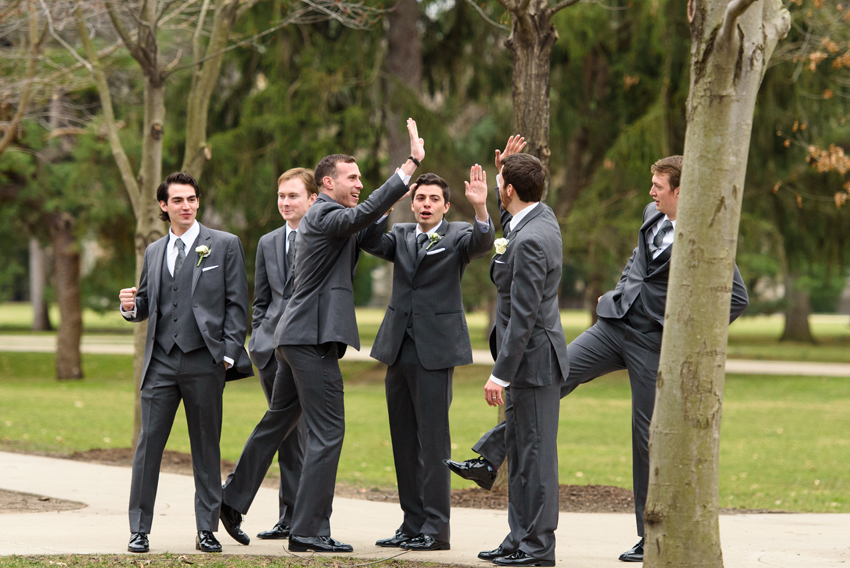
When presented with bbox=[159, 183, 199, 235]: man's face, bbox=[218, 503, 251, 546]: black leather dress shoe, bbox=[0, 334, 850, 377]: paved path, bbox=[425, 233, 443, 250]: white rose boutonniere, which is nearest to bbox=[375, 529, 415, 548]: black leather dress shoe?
bbox=[218, 503, 251, 546]: black leather dress shoe

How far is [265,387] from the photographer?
20.5 ft

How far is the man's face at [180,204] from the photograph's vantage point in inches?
214

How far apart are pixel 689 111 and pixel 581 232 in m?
13.9

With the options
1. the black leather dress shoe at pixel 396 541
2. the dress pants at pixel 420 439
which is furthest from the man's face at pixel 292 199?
the black leather dress shoe at pixel 396 541

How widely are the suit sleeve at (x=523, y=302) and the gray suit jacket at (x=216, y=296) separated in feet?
5.07

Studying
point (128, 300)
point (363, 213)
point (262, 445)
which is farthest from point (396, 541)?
point (128, 300)

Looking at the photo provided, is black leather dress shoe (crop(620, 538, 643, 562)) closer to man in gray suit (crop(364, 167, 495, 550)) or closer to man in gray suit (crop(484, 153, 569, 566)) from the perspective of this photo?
man in gray suit (crop(484, 153, 569, 566))

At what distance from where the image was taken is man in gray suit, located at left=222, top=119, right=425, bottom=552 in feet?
16.7

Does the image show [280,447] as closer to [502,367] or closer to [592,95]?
[502,367]

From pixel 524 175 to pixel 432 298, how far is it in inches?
35.0

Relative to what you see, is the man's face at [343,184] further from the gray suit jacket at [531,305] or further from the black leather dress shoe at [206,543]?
the black leather dress shoe at [206,543]

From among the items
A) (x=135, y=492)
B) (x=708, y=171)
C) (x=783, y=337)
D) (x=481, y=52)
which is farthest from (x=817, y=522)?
(x=783, y=337)

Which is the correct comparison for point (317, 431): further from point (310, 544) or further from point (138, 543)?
point (138, 543)

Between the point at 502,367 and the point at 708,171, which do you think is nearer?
the point at 708,171
